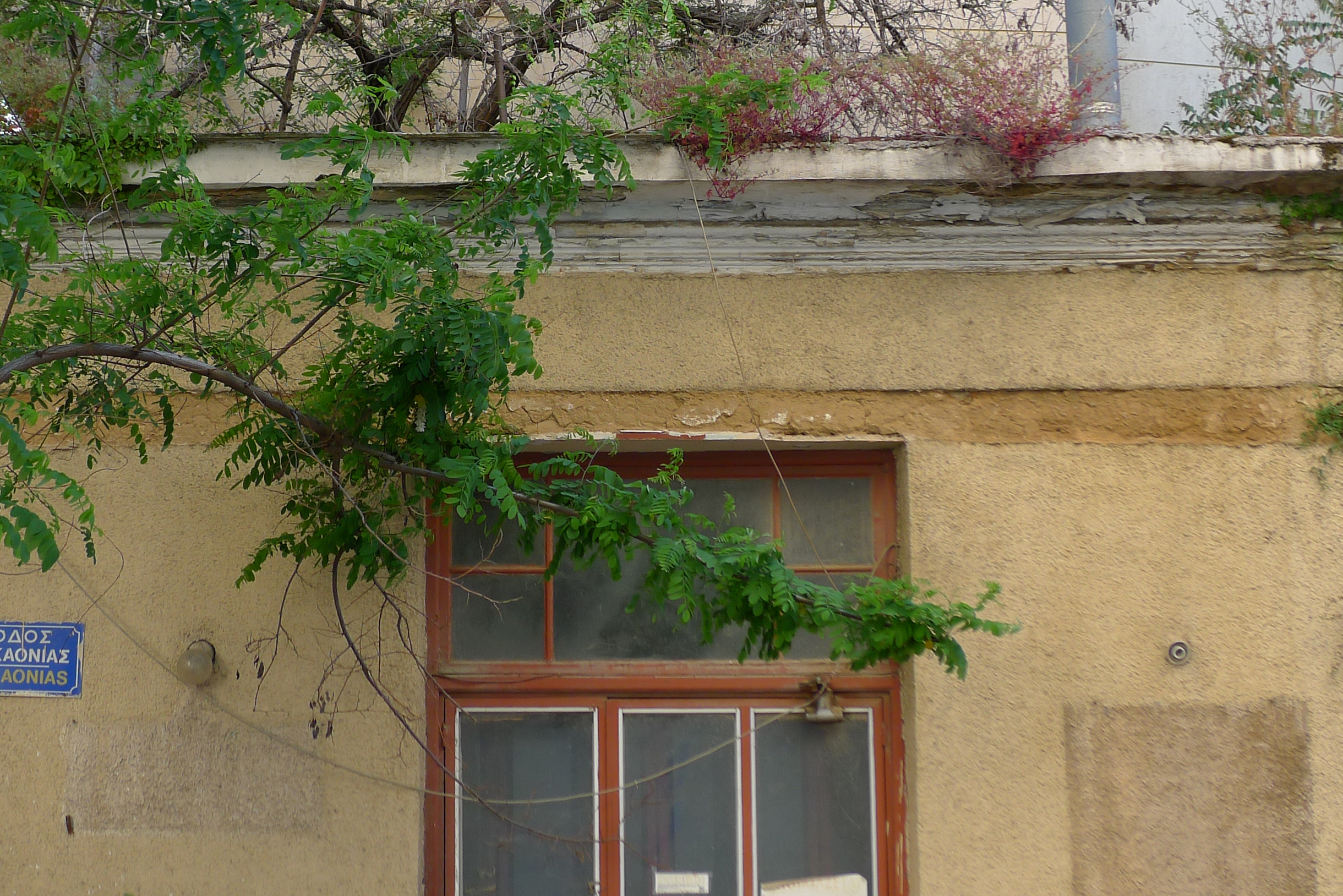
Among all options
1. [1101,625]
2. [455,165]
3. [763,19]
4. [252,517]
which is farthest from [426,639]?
[763,19]

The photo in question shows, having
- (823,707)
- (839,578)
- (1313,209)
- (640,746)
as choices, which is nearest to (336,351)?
(640,746)

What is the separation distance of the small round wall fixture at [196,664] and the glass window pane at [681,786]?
4.55 ft

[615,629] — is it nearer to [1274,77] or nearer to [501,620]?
[501,620]

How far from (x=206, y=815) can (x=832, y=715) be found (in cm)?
210

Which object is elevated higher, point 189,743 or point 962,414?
point 962,414

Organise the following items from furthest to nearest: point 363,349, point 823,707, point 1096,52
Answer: point 1096,52 < point 823,707 < point 363,349

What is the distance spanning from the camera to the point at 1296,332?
338cm

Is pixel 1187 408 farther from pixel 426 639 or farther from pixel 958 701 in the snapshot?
pixel 426 639

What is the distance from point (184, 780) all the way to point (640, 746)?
1506 mm

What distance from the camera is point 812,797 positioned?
3.43m

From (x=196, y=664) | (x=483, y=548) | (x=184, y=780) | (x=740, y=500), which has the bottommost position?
(x=184, y=780)

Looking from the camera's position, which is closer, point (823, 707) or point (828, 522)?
point (823, 707)

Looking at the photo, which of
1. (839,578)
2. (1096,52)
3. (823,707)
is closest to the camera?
(823,707)

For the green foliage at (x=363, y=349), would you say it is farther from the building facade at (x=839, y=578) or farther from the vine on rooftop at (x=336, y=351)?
the building facade at (x=839, y=578)
